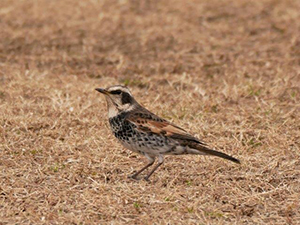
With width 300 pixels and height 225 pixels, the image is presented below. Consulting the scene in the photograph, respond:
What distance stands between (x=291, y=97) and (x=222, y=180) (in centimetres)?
390

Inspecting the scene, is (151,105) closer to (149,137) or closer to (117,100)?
(117,100)

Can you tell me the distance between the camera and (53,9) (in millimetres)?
17375

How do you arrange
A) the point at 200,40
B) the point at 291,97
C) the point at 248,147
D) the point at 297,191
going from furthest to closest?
the point at 200,40, the point at 291,97, the point at 248,147, the point at 297,191

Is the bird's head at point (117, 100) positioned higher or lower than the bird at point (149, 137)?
higher

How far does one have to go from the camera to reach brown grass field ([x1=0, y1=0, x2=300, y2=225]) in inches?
294

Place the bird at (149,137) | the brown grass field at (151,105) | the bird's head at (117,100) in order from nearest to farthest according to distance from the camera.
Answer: the brown grass field at (151,105)
the bird at (149,137)
the bird's head at (117,100)

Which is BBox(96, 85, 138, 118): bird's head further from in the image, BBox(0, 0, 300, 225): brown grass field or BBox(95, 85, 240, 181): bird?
BBox(0, 0, 300, 225): brown grass field

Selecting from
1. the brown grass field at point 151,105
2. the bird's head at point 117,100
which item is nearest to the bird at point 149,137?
the bird's head at point 117,100

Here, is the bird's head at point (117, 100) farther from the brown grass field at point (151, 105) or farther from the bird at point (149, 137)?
the brown grass field at point (151, 105)

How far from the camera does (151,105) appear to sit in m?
11.2

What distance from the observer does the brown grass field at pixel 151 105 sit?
7.46 metres

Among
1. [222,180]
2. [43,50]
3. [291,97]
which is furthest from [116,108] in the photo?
[43,50]

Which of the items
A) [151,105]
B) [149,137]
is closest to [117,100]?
[149,137]

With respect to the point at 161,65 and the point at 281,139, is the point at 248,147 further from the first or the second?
the point at 161,65
